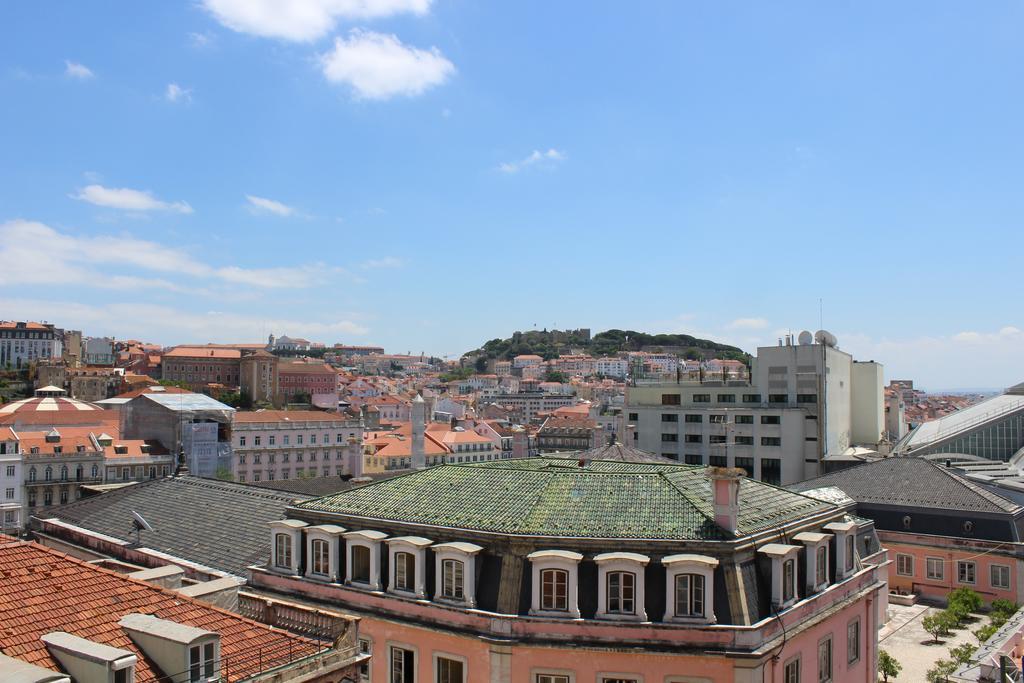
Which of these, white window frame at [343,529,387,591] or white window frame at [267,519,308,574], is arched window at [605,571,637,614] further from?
white window frame at [267,519,308,574]

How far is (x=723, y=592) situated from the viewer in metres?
19.2

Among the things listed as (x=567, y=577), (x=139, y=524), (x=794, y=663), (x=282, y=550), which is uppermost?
(x=567, y=577)

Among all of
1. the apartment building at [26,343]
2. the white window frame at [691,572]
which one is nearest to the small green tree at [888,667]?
the white window frame at [691,572]

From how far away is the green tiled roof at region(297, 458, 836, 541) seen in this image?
68.0ft

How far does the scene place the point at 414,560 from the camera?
21406mm

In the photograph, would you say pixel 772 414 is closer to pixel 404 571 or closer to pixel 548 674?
pixel 404 571

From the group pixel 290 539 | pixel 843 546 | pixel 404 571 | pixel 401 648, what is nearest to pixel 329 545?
pixel 290 539

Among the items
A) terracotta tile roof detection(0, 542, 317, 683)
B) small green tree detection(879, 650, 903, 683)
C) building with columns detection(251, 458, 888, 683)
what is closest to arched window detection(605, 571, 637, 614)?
building with columns detection(251, 458, 888, 683)

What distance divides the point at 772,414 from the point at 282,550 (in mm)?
61281

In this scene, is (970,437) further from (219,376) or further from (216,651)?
(219,376)

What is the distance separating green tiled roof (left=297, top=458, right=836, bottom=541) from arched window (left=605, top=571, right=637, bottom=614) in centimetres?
99

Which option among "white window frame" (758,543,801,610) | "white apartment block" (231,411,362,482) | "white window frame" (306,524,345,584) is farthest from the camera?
"white apartment block" (231,411,362,482)

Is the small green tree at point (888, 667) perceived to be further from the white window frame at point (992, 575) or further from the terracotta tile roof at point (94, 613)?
the terracotta tile roof at point (94, 613)

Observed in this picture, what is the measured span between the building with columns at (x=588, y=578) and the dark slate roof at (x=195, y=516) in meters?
4.29
